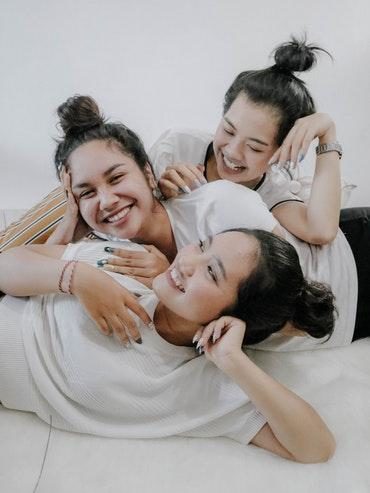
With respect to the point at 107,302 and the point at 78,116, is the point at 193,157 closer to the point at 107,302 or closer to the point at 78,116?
the point at 78,116

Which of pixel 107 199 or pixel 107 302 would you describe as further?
pixel 107 199

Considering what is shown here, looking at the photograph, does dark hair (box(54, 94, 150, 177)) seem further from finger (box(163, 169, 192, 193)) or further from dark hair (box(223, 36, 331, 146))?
dark hair (box(223, 36, 331, 146))

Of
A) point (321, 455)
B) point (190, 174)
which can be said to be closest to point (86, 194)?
point (190, 174)

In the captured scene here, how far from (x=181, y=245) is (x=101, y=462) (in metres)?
0.51

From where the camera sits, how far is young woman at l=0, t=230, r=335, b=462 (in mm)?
874

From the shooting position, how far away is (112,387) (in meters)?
0.90

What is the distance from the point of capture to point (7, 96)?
2066mm

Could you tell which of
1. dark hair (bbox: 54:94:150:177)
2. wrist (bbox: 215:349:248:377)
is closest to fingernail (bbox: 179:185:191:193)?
dark hair (bbox: 54:94:150:177)

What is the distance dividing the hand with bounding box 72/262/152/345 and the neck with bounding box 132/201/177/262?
246mm

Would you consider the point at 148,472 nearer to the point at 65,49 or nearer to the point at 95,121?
the point at 95,121

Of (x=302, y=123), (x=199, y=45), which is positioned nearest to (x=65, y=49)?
(x=199, y=45)

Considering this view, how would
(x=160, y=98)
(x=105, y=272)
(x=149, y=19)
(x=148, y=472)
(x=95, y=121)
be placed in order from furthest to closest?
(x=160, y=98), (x=149, y=19), (x=95, y=121), (x=105, y=272), (x=148, y=472)

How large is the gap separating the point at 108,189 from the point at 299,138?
1.54 ft

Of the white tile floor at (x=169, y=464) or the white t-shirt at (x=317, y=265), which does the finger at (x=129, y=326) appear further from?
the white t-shirt at (x=317, y=265)
